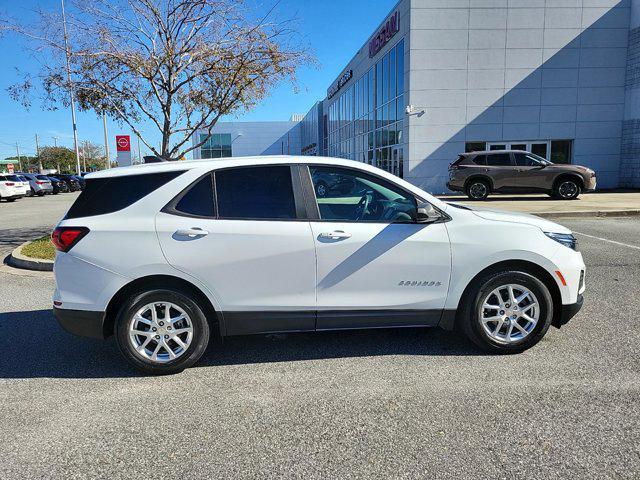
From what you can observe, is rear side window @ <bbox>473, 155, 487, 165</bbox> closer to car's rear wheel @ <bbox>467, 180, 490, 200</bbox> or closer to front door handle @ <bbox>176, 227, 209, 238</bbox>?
car's rear wheel @ <bbox>467, 180, 490, 200</bbox>

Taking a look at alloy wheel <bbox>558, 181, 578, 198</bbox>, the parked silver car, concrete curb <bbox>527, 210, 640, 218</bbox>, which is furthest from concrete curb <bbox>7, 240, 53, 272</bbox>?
the parked silver car

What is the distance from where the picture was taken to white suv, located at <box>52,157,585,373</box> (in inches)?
143

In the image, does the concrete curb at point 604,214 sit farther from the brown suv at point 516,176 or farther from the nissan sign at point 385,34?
the nissan sign at point 385,34

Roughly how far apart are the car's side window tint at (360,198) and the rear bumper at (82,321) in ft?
6.29

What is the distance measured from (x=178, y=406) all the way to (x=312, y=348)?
137cm

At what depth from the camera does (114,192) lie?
3744mm

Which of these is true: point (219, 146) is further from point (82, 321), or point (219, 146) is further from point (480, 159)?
point (82, 321)

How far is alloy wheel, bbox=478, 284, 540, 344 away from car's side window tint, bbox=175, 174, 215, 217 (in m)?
2.35

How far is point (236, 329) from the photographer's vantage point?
12.4 ft

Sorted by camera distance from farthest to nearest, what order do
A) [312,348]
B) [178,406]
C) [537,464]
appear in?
[312,348] < [178,406] < [537,464]

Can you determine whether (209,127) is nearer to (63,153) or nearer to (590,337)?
(590,337)

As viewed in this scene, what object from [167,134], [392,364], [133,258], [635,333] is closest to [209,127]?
[167,134]

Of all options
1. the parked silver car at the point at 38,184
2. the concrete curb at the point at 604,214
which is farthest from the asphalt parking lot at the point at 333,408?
the parked silver car at the point at 38,184

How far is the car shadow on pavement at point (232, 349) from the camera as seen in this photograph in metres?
3.94
